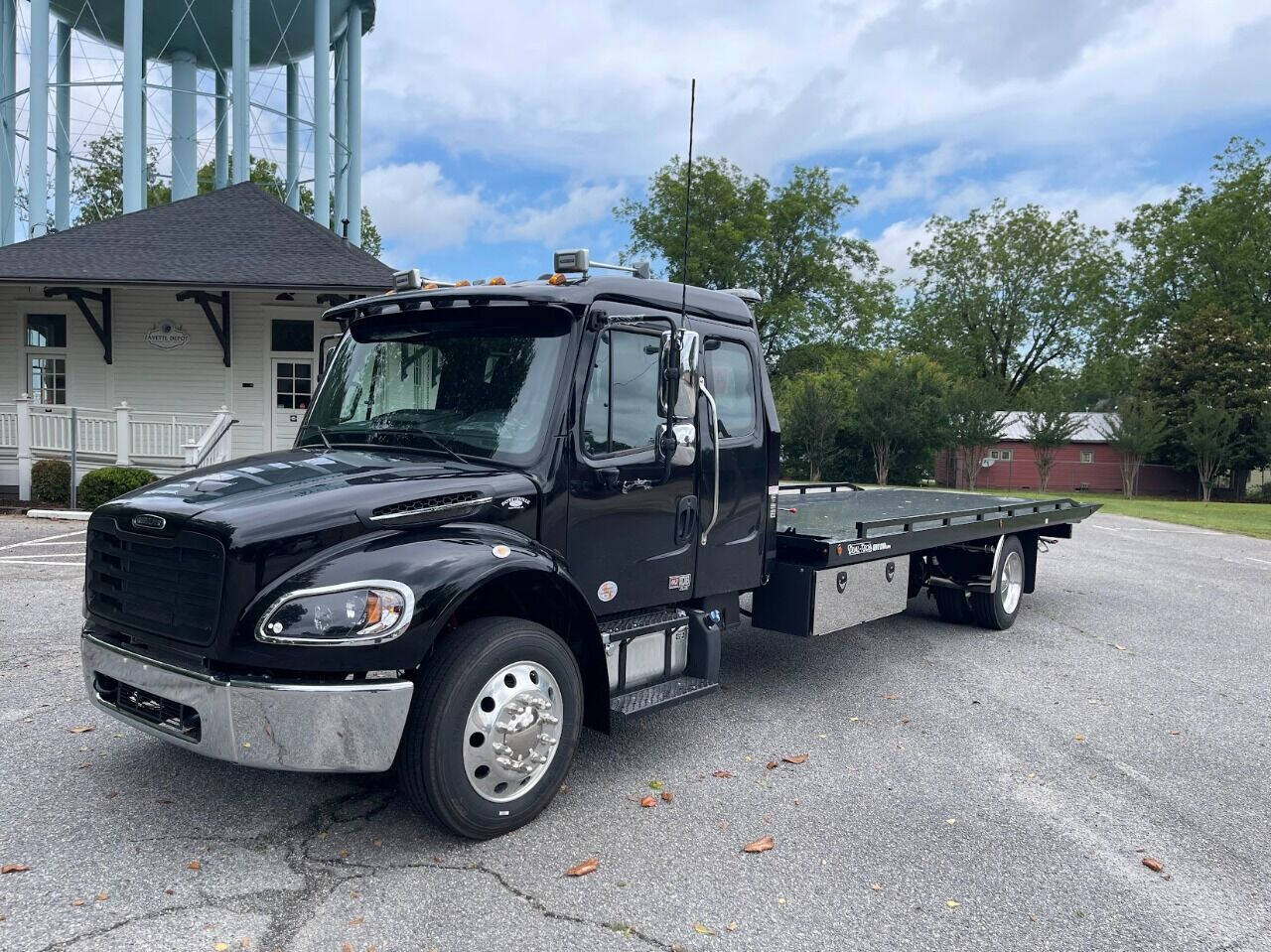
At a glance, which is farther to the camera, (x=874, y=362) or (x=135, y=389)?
(x=874, y=362)

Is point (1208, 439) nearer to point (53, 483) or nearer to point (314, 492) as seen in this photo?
point (53, 483)

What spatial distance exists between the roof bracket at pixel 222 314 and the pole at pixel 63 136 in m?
12.7

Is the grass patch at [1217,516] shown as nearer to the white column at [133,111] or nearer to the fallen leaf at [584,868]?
the fallen leaf at [584,868]

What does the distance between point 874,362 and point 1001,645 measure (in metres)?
36.1

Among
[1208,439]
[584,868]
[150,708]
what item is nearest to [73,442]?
[150,708]

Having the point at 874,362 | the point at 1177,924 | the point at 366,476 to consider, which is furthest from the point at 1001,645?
the point at 874,362

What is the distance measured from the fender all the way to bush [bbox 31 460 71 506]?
14800 millimetres

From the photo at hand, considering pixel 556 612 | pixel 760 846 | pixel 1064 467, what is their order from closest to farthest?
1. pixel 760 846
2. pixel 556 612
3. pixel 1064 467

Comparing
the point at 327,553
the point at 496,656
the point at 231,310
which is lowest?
the point at 496,656

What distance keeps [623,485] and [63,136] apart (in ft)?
99.5

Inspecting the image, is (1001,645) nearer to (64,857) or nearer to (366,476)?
(366,476)

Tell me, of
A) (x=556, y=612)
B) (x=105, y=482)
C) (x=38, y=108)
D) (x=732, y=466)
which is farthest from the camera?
(x=38, y=108)

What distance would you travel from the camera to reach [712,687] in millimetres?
4656

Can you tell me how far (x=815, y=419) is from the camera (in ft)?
129
